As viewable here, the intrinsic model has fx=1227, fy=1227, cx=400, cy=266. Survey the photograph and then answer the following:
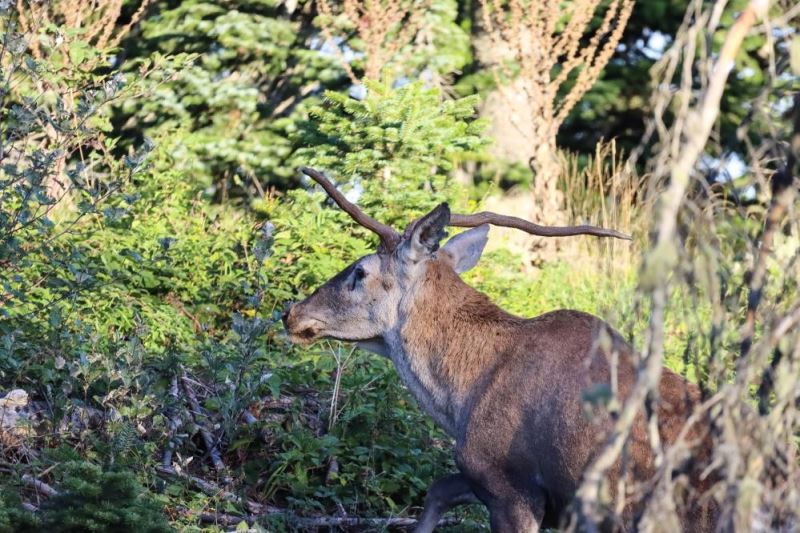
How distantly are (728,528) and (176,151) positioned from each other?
33.2 feet

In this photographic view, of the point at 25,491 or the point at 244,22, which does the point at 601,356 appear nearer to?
the point at 25,491

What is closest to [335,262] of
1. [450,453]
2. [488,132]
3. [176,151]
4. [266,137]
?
[450,453]

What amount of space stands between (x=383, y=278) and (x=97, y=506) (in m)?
2.42

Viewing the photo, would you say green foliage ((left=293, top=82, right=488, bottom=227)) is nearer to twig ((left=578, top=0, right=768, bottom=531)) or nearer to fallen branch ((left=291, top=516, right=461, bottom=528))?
fallen branch ((left=291, top=516, right=461, bottom=528))

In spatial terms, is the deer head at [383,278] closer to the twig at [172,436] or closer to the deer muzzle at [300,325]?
the deer muzzle at [300,325]

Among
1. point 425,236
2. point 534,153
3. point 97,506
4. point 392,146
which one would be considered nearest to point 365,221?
point 425,236

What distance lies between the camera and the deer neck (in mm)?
6578

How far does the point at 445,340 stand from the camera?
6.77 metres

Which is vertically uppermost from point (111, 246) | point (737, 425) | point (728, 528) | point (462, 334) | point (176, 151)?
point (737, 425)

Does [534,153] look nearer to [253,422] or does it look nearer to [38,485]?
[253,422]

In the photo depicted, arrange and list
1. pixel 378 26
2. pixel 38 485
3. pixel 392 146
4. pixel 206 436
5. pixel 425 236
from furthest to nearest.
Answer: pixel 378 26
pixel 392 146
pixel 206 436
pixel 425 236
pixel 38 485

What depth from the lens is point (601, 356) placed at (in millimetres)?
6008

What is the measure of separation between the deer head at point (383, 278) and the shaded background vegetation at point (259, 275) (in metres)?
0.36

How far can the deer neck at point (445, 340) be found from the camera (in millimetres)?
6578
